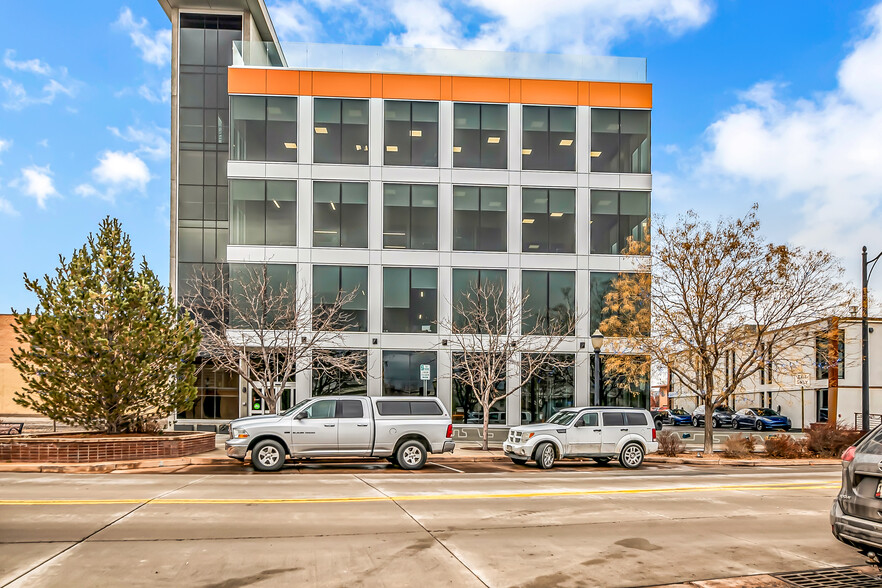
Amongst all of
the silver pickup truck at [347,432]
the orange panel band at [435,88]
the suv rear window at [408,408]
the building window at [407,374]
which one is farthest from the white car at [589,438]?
the orange panel band at [435,88]

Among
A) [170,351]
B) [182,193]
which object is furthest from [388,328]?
[182,193]

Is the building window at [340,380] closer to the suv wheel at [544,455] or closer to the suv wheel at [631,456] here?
the suv wheel at [544,455]

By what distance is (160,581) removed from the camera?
717cm

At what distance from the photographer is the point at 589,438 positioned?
20.5 m

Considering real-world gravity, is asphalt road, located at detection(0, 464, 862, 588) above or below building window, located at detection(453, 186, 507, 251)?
below

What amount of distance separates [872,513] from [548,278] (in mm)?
26719

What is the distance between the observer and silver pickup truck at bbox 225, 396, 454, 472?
18.2m

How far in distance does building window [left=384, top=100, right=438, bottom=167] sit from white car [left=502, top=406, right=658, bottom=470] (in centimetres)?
1616

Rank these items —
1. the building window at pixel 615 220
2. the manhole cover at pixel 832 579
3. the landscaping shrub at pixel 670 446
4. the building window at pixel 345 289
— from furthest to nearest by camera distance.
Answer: the building window at pixel 615 220 < the building window at pixel 345 289 < the landscaping shrub at pixel 670 446 < the manhole cover at pixel 832 579

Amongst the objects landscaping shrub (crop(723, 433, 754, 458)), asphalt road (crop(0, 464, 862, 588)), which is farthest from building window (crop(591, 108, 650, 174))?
asphalt road (crop(0, 464, 862, 588))

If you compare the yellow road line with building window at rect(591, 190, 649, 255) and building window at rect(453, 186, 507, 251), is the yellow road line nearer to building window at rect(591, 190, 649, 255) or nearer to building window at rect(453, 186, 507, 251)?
building window at rect(591, 190, 649, 255)

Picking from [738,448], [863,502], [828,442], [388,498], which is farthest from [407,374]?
[863,502]

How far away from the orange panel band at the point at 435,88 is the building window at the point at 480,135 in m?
0.45

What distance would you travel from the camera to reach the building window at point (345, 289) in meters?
32.6
